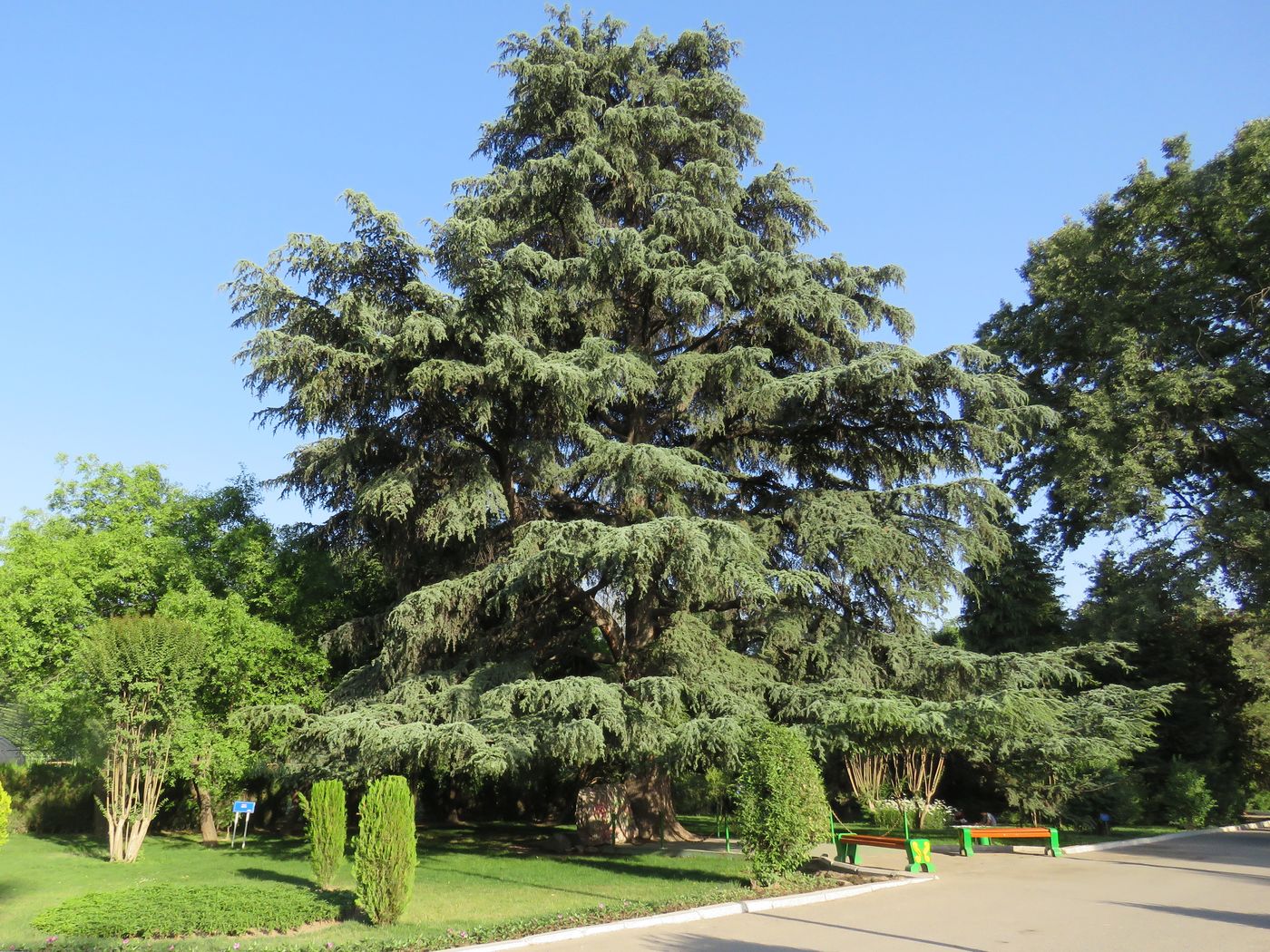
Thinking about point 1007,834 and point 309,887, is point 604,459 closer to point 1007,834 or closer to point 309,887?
point 309,887

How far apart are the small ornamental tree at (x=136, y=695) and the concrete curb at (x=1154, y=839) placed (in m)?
16.8

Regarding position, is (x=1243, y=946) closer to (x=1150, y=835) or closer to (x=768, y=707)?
(x=768, y=707)

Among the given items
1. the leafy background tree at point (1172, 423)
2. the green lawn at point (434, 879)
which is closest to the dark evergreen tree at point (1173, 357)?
the leafy background tree at point (1172, 423)

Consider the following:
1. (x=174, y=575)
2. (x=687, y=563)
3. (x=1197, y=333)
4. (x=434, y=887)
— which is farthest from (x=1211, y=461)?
(x=174, y=575)

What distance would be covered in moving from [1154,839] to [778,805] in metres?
12.6

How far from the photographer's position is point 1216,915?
923 centimetres

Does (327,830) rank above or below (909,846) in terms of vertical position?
above

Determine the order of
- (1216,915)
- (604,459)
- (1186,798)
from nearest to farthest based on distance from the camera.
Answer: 1. (1216,915)
2. (604,459)
3. (1186,798)

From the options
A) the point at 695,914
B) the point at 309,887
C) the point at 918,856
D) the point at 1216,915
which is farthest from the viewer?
the point at 918,856

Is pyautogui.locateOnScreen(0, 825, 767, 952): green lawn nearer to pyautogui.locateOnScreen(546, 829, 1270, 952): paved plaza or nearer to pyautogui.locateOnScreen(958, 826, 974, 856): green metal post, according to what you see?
pyautogui.locateOnScreen(546, 829, 1270, 952): paved plaza

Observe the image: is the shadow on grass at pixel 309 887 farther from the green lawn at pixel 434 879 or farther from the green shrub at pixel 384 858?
the green shrub at pixel 384 858

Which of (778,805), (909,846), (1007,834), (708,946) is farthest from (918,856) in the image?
(708,946)

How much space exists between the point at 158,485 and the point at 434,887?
49.3 ft

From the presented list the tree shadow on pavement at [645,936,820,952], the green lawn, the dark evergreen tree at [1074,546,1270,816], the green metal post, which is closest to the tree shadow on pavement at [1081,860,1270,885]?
the green metal post
